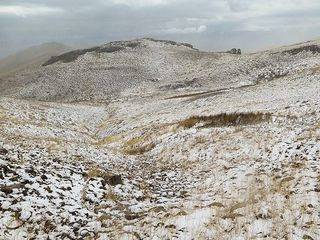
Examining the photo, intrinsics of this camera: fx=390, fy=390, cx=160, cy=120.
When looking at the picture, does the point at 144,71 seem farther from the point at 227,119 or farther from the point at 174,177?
the point at 174,177

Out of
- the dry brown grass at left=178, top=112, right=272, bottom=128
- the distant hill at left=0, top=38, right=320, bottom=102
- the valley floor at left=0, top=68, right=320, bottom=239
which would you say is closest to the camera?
the valley floor at left=0, top=68, right=320, bottom=239

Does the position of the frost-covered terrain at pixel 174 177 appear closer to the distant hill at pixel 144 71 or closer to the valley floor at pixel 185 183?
the valley floor at pixel 185 183

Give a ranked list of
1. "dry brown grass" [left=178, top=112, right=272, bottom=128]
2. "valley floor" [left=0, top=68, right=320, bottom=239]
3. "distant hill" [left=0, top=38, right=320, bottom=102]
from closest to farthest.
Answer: "valley floor" [left=0, top=68, right=320, bottom=239]
"dry brown grass" [left=178, top=112, right=272, bottom=128]
"distant hill" [left=0, top=38, right=320, bottom=102]

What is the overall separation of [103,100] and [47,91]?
18.8m

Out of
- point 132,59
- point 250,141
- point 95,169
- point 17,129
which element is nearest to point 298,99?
point 250,141

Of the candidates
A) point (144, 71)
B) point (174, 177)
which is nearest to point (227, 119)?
point (174, 177)

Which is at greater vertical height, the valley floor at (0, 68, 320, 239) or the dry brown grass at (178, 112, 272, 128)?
the dry brown grass at (178, 112, 272, 128)

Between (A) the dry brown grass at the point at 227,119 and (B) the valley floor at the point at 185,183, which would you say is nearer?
(B) the valley floor at the point at 185,183

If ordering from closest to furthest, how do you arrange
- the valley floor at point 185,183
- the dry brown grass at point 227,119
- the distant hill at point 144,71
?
1. the valley floor at point 185,183
2. the dry brown grass at point 227,119
3. the distant hill at point 144,71

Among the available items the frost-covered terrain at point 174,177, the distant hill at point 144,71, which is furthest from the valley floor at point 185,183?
the distant hill at point 144,71

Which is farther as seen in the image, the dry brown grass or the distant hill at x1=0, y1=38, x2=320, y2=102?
the distant hill at x1=0, y1=38, x2=320, y2=102

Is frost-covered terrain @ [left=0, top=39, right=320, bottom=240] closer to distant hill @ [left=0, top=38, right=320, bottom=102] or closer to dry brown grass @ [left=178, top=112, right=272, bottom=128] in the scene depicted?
dry brown grass @ [left=178, top=112, right=272, bottom=128]

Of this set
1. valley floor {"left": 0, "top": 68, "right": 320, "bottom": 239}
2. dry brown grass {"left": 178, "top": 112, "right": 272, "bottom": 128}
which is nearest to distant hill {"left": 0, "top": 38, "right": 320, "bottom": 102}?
dry brown grass {"left": 178, "top": 112, "right": 272, "bottom": 128}

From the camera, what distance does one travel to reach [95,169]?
62.3ft
